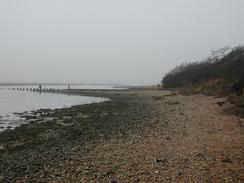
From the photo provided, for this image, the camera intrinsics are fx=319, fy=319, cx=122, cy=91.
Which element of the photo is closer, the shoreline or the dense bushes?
the shoreline

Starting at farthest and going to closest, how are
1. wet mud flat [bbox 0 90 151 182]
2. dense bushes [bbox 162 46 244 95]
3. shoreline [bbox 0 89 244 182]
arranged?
dense bushes [bbox 162 46 244 95]
wet mud flat [bbox 0 90 151 182]
shoreline [bbox 0 89 244 182]

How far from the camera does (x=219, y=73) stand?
151 feet

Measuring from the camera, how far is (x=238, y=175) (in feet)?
27.6

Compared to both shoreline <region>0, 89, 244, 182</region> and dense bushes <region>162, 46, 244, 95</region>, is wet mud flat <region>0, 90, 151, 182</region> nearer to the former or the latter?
shoreline <region>0, 89, 244, 182</region>

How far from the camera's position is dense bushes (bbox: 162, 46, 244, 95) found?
3466 cm

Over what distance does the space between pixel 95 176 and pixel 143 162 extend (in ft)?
6.08

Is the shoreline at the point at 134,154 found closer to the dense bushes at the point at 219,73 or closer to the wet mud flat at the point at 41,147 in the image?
the wet mud flat at the point at 41,147

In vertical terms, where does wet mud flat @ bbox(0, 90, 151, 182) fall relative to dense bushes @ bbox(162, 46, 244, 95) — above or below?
below

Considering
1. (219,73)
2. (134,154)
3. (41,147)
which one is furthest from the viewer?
(219,73)

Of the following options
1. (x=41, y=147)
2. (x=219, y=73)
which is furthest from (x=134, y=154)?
(x=219, y=73)

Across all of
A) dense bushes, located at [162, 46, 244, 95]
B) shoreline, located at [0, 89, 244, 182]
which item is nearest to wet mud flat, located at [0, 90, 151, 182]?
shoreline, located at [0, 89, 244, 182]

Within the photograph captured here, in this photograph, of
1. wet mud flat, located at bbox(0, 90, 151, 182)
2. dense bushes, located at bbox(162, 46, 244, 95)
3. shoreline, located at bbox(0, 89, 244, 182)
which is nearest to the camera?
shoreline, located at bbox(0, 89, 244, 182)

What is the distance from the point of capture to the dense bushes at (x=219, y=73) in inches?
1365

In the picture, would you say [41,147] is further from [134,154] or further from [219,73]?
[219,73]
